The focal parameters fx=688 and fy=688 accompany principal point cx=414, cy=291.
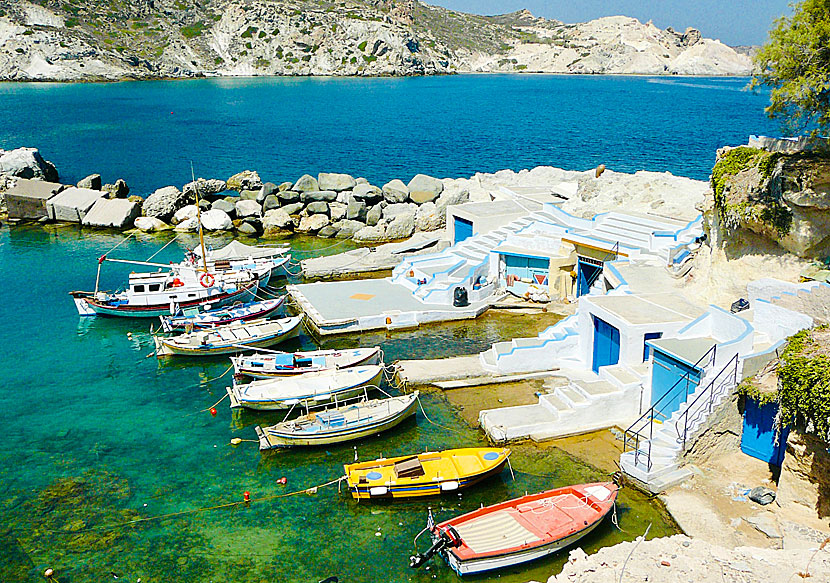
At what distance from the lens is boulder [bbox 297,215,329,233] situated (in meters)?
50.6

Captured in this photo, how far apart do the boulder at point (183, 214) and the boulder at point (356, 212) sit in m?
12.0

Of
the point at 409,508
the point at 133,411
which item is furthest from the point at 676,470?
the point at 133,411

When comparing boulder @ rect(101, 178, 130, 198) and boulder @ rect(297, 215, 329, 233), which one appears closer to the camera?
boulder @ rect(297, 215, 329, 233)

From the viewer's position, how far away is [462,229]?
42031mm

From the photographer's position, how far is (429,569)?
17.3m

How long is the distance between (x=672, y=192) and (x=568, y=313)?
11.4m

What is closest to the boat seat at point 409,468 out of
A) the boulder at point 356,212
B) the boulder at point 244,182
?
the boulder at point 356,212

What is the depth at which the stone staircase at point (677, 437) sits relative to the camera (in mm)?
20000

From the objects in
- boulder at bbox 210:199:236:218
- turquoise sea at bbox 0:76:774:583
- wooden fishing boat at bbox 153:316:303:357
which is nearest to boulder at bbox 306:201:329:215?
turquoise sea at bbox 0:76:774:583

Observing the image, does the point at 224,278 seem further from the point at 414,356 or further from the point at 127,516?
the point at 127,516

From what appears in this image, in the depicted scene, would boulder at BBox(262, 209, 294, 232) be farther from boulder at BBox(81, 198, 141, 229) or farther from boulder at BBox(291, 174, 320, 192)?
boulder at BBox(81, 198, 141, 229)

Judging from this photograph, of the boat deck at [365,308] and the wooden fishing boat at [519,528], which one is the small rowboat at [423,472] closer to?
the wooden fishing boat at [519,528]

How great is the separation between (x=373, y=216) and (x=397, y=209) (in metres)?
1.84

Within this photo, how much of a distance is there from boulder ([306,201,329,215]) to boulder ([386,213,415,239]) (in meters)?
6.47
